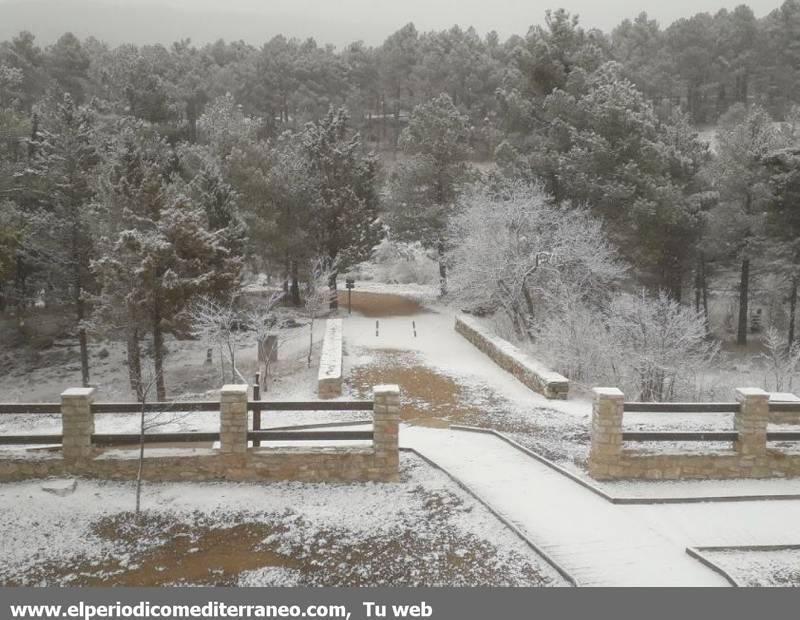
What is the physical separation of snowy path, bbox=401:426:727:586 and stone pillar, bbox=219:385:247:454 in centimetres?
316

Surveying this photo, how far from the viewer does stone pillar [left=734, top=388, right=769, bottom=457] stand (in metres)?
11.0

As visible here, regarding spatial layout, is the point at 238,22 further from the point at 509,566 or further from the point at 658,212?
the point at 509,566

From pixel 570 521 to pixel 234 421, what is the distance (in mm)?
5065

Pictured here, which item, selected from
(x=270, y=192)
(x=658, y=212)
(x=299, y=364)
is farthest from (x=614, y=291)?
(x=270, y=192)

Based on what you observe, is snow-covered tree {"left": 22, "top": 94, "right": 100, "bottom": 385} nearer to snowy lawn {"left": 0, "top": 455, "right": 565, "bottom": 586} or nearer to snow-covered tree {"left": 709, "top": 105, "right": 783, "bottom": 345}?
snowy lawn {"left": 0, "top": 455, "right": 565, "bottom": 586}

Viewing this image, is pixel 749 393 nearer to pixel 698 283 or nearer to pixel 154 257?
pixel 154 257

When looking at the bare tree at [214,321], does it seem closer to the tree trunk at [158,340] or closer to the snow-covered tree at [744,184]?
the tree trunk at [158,340]

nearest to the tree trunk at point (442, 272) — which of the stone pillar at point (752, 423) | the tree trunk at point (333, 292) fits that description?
the tree trunk at point (333, 292)

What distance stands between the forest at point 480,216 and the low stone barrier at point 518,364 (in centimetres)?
156

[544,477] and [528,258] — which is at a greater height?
[528,258]

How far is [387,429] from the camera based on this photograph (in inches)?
421

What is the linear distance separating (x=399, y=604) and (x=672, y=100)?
6548 centimetres

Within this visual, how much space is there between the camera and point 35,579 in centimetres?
808

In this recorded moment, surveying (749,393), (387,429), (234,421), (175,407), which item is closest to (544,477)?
(387,429)
